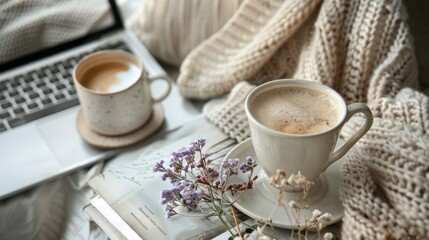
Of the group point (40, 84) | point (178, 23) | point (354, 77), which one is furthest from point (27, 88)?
point (354, 77)

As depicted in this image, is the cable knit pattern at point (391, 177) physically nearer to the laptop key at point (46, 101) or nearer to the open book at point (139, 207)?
the open book at point (139, 207)

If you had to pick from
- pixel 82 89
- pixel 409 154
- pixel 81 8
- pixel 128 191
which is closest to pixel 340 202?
pixel 409 154

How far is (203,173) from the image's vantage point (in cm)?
57

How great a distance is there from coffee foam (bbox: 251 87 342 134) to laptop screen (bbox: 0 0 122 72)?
390 mm

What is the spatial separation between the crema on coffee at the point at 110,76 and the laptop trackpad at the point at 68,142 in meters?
0.08

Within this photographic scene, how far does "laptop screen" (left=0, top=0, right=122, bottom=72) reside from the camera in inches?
32.8

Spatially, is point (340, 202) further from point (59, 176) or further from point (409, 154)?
point (59, 176)

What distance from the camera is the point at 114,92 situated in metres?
0.69

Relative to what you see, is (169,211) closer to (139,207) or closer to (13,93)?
(139,207)

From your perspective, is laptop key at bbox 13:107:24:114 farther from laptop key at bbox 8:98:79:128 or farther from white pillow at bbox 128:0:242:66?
white pillow at bbox 128:0:242:66

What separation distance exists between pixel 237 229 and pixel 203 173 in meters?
0.07

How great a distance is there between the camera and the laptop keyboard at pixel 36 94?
79 centimetres

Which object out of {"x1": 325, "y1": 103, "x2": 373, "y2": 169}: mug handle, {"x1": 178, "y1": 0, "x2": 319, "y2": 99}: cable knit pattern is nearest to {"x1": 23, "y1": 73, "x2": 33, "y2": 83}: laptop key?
{"x1": 178, "y1": 0, "x2": 319, "y2": 99}: cable knit pattern

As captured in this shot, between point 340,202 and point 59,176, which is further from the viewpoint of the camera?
point 59,176
